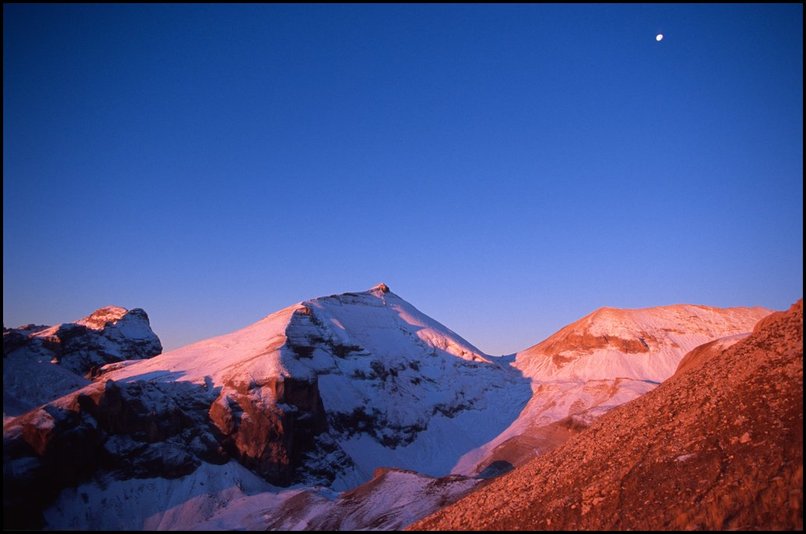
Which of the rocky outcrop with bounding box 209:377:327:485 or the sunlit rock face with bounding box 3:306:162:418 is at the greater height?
the sunlit rock face with bounding box 3:306:162:418

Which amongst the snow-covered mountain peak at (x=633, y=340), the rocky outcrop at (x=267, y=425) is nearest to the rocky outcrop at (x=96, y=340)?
the rocky outcrop at (x=267, y=425)

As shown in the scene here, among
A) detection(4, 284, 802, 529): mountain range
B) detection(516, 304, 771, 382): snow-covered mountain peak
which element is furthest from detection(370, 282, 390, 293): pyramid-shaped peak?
detection(516, 304, 771, 382): snow-covered mountain peak

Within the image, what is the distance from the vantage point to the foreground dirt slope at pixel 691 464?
15836 millimetres

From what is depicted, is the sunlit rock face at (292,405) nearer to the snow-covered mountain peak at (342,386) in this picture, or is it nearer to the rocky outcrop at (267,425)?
the rocky outcrop at (267,425)

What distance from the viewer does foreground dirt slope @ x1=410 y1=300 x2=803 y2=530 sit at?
15.8m

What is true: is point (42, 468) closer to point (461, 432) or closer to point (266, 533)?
point (266, 533)

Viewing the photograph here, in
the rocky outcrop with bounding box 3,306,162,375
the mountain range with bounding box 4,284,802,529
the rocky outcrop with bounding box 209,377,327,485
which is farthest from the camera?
the rocky outcrop with bounding box 3,306,162,375

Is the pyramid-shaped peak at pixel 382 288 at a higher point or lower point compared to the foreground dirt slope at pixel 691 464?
higher

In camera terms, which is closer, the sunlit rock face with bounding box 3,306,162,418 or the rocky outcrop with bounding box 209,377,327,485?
the rocky outcrop with bounding box 209,377,327,485

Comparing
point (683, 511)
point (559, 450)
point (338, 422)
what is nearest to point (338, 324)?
point (338, 422)

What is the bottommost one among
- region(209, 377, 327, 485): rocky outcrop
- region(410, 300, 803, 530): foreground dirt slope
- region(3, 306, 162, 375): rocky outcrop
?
region(209, 377, 327, 485): rocky outcrop

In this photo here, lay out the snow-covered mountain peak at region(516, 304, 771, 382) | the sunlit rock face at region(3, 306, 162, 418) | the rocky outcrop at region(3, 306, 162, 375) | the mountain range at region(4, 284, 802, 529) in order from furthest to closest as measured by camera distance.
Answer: the snow-covered mountain peak at region(516, 304, 771, 382), the rocky outcrop at region(3, 306, 162, 375), the sunlit rock face at region(3, 306, 162, 418), the mountain range at region(4, 284, 802, 529)

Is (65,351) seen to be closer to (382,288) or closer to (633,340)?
(382,288)

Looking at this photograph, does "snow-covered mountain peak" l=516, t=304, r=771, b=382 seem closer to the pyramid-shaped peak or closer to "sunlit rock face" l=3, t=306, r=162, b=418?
the pyramid-shaped peak
